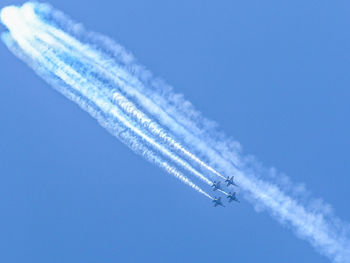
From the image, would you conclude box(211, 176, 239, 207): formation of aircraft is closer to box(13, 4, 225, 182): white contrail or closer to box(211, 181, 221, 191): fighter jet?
box(211, 181, 221, 191): fighter jet

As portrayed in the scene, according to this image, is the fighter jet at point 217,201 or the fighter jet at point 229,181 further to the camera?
the fighter jet at point 217,201

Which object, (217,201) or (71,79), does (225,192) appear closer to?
(217,201)

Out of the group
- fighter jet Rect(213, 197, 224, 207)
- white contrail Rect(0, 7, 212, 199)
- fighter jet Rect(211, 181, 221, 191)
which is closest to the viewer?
white contrail Rect(0, 7, 212, 199)

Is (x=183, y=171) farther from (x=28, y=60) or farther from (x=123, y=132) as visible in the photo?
(x=28, y=60)

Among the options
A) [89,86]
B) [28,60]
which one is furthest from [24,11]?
[89,86]

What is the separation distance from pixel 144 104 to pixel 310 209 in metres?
21.4

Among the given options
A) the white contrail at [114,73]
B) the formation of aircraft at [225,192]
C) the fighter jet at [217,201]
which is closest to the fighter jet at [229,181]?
the formation of aircraft at [225,192]

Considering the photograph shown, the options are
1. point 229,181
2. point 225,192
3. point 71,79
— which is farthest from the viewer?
point 225,192

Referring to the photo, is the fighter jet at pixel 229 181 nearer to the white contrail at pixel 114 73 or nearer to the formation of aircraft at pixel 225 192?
the formation of aircraft at pixel 225 192

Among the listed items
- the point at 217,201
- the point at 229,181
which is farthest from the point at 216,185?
the point at 217,201

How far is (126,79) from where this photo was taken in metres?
76.6

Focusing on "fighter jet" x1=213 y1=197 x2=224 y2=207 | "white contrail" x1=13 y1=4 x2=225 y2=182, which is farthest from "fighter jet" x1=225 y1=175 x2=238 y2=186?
"white contrail" x1=13 y1=4 x2=225 y2=182

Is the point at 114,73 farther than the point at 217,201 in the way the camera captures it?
No

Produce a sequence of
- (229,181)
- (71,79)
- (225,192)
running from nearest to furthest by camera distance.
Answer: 1. (71,79)
2. (229,181)
3. (225,192)
